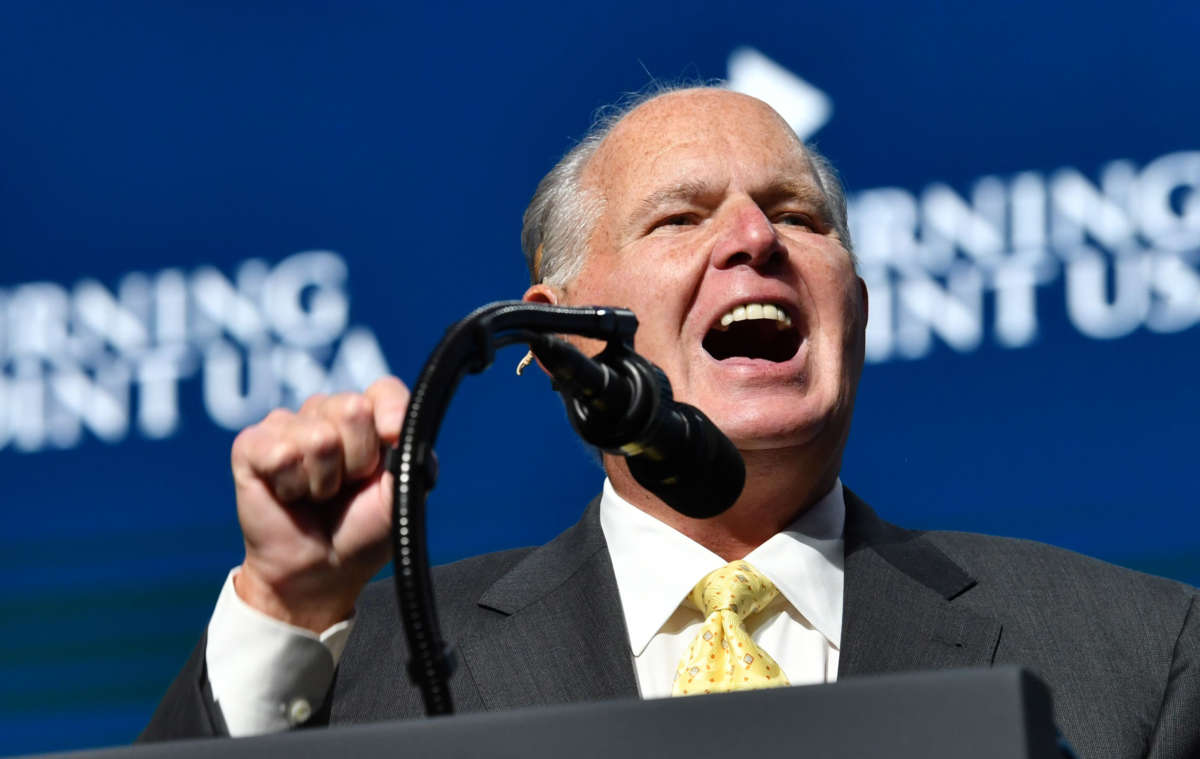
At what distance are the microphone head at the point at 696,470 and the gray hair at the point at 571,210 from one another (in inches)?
40.1

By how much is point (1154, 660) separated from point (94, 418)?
6.33 ft

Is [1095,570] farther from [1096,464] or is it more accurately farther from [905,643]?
[1096,464]

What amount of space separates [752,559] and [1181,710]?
508 mm

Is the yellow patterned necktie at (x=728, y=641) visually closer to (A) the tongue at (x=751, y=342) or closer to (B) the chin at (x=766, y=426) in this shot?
(B) the chin at (x=766, y=426)

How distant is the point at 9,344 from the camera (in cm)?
261

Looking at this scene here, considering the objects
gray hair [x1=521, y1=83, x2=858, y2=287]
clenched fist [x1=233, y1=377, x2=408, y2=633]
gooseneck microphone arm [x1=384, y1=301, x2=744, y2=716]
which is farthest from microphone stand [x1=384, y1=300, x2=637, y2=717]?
gray hair [x1=521, y1=83, x2=858, y2=287]

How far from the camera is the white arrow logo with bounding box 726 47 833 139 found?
2.18 m

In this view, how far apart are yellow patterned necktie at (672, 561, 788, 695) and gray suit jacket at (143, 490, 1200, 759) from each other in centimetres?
8

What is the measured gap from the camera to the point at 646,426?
2.62 ft

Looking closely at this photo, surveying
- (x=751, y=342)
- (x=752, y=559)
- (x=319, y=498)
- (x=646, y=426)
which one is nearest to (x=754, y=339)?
(x=751, y=342)

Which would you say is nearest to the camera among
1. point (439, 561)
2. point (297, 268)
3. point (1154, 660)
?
point (1154, 660)

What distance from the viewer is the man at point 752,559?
1.49 m

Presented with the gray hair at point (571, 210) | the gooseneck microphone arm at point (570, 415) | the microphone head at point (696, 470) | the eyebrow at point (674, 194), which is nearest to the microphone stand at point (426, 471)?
the gooseneck microphone arm at point (570, 415)

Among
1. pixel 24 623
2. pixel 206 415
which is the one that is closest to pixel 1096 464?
pixel 206 415
